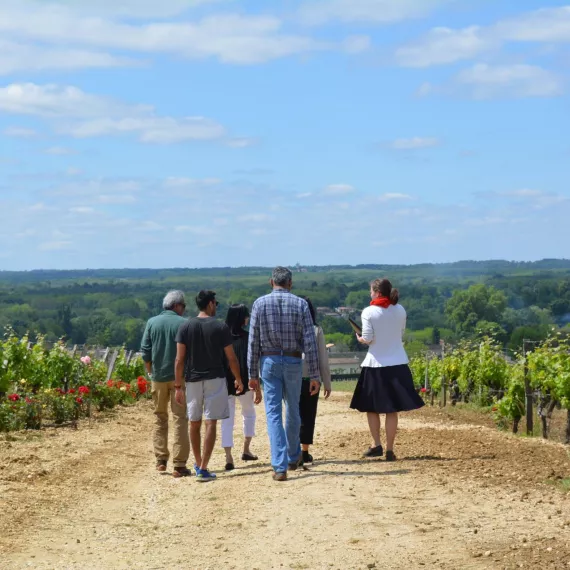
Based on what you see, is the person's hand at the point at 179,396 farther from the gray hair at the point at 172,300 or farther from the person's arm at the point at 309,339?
the person's arm at the point at 309,339

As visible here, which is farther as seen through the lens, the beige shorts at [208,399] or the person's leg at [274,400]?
the beige shorts at [208,399]

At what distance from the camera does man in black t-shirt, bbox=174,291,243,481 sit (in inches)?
376

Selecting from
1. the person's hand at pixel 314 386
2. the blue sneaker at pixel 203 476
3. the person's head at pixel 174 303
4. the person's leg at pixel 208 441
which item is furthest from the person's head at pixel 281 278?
the blue sneaker at pixel 203 476

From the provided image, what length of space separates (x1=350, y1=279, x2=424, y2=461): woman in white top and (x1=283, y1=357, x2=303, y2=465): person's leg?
35.2 inches

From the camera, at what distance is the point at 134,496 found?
924 centimetres

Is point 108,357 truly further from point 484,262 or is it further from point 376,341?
point 484,262

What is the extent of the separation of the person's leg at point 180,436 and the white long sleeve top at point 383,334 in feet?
6.02

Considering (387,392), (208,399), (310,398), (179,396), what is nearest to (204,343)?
(208,399)

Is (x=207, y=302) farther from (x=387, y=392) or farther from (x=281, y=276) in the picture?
(x=387, y=392)

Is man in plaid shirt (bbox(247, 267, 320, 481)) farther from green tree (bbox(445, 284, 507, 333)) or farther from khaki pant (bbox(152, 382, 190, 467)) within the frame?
green tree (bbox(445, 284, 507, 333))

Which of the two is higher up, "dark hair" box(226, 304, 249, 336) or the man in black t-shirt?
"dark hair" box(226, 304, 249, 336)

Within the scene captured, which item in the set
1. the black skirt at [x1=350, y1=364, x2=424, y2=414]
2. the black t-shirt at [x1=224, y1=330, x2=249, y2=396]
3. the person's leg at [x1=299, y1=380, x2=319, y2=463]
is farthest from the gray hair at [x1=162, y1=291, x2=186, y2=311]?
the black skirt at [x1=350, y1=364, x2=424, y2=414]

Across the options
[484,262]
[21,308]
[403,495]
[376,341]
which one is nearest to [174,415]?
[376,341]

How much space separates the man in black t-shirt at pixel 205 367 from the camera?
954cm
